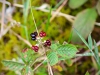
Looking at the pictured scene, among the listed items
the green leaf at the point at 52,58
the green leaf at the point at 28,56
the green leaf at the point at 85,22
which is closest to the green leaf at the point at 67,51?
the green leaf at the point at 52,58

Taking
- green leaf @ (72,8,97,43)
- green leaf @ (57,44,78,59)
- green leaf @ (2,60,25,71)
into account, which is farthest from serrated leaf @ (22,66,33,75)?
green leaf @ (72,8,97,43)

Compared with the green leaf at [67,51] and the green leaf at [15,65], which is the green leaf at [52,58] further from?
the green leaf at [15,65]

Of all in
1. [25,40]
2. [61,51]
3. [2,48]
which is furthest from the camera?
[2,48]

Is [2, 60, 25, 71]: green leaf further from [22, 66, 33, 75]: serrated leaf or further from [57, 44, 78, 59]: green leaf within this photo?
[57, 44, 78, 59]: green leaf

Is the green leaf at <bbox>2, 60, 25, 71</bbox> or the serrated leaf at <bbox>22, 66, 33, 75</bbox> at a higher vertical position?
the green leaf at <bbox>2, 60, 25, 71</bbox>

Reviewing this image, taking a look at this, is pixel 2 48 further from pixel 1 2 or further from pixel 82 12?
pixel 82 12

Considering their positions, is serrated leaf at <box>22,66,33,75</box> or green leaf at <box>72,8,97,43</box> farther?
green leaf at <box>72,8,97,43</box>

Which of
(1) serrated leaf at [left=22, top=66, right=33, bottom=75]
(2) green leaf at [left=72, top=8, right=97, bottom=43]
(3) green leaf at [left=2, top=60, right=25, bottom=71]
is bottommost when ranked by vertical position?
(1) serrated leaf at [left=22, top=66, right=33, bottom=75]

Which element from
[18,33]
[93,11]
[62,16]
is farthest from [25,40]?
[93,11]
